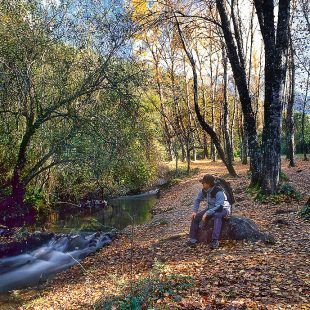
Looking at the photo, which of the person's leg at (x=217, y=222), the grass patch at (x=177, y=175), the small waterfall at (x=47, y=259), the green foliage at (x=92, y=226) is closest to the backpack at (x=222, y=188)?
the person's leg at (x=217, y=222)

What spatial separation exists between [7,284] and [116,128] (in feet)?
21.2

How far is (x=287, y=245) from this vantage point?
826cm

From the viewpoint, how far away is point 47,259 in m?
13.4

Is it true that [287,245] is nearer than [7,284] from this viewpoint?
Yes

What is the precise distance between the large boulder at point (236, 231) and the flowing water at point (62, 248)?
1932mm


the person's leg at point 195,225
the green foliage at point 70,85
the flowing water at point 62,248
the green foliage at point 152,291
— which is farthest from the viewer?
the green foliage at point 70,85

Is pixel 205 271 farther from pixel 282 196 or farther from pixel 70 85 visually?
pixel 70 85

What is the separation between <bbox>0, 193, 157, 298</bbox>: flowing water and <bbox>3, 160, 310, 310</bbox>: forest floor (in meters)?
0.96

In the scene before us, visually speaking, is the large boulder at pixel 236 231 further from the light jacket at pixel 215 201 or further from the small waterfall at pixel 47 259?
the small waterfall at pixel 47 259

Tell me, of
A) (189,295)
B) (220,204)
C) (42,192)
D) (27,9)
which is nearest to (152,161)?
(42,192)

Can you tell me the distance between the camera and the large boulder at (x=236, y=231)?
8719 mm

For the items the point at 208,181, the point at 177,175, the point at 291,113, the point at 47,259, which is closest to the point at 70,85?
the point at 47,259

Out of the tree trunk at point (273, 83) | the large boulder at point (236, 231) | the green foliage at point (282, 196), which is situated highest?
the tree trunk at point (273, 83)

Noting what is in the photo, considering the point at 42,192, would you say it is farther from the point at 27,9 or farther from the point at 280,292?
the point at 280,292
